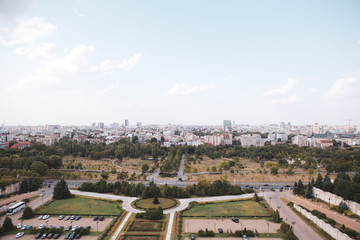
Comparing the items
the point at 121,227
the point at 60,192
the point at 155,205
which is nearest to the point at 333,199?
the point at 155,205

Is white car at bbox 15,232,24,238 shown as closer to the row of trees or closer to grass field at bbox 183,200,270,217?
the row of trees

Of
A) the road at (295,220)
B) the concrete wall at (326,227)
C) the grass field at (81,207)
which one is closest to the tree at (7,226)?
the grass field at (81,207)

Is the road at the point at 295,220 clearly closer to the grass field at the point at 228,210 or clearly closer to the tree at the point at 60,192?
the grass field at the point at 228,210

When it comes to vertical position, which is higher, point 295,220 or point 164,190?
point 164,190

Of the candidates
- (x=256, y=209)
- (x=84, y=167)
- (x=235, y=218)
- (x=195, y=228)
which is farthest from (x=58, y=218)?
(x=84, y=167)

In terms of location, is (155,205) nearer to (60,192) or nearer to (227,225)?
(227,225)
